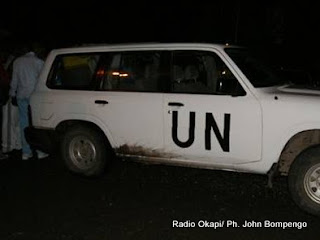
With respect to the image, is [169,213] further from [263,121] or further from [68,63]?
[68,63]

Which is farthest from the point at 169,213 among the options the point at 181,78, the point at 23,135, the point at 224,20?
the point at 224,20

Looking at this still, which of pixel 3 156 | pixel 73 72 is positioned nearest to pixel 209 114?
pixel 73 72

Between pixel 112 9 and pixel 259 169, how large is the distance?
18.0 metres

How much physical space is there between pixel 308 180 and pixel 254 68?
1477mm

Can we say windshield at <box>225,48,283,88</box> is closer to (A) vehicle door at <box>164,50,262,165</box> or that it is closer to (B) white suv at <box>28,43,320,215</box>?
(B) white suv at <box>28,43,320,215</box>

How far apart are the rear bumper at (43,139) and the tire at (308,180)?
3266 millimetres

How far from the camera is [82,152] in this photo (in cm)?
728

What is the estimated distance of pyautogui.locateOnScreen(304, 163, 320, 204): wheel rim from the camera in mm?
5645

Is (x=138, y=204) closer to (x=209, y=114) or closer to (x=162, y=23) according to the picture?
(x=209, y=114)

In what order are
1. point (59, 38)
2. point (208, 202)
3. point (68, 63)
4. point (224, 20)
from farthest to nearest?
point (224, 20) → point (59, 38) → point (68, 63) → point (208, 202)

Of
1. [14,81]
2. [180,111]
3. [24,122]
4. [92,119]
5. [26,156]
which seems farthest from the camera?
[26,156]

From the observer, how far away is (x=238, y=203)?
6176mm

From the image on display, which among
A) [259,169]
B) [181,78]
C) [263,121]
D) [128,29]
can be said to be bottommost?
[259,169]

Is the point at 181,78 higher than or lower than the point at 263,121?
higher
